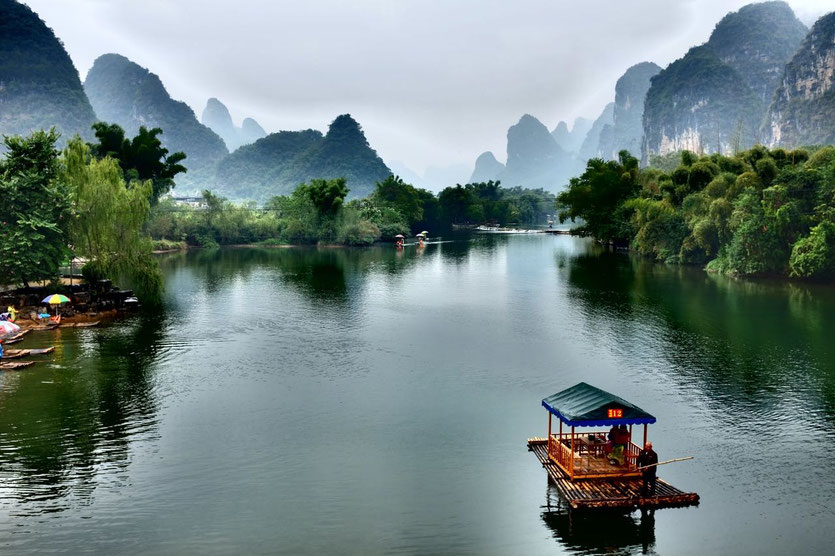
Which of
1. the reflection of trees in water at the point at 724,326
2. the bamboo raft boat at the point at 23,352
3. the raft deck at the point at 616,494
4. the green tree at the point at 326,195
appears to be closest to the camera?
the raft deck at the point at 616,494

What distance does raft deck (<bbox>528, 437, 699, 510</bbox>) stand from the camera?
1847 centimetres

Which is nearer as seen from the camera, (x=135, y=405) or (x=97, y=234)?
(x=135, y=405)

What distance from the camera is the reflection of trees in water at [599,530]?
17484mm

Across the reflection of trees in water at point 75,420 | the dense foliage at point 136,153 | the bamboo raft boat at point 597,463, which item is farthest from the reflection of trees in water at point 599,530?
the dense foliage at point 136,153

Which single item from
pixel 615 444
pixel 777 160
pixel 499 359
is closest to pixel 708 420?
pixel 615 444

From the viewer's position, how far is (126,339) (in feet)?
135

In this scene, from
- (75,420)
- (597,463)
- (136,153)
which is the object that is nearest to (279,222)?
(136,153)

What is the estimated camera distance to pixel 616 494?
18906 millimetres

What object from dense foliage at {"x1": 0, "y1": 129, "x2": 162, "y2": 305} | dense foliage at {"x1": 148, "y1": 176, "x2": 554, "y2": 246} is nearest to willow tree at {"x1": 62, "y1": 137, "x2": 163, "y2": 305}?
dense foliage at {"x1": 0, "y1": 129, "x2": 162, "y2": 305}

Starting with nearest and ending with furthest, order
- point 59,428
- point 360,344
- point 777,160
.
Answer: point 59,428 → point 360,344 → point 777,160

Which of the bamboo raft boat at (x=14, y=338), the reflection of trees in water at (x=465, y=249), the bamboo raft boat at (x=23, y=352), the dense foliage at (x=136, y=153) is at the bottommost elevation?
the bamboo raft boat at (x=23, y=352)

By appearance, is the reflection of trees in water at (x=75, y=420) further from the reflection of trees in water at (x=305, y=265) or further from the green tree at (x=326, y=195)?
the green tree at (x=326, y=195)

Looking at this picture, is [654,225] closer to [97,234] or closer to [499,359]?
[499,359]

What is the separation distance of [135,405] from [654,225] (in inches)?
3344
